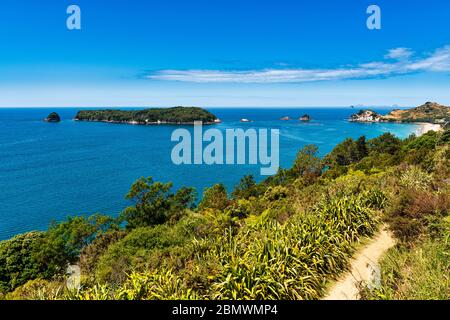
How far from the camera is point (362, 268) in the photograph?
10.2 metres

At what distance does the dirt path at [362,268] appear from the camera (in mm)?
8961

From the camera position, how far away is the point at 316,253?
391 inches

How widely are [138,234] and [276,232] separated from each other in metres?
14.2

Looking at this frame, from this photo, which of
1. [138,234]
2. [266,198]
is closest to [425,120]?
[266,198]

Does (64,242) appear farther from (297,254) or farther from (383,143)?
(383,143)

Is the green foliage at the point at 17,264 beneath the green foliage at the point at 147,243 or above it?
beneath

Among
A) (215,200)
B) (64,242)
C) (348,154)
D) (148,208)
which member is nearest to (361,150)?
(348,154)

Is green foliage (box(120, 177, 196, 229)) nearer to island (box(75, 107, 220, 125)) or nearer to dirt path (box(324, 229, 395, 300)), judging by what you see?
dirt path (box(324, 229, 395, 300))

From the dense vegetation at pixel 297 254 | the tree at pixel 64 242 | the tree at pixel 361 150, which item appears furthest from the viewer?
the tree at pixel 361 150

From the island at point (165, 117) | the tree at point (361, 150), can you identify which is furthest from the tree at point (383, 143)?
the island at point (165, 117)

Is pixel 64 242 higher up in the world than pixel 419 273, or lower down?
lower down

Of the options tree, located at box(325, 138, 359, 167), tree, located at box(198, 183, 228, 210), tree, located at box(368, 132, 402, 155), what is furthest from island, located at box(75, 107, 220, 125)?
tree, located at box(198, 183, 228, 210)

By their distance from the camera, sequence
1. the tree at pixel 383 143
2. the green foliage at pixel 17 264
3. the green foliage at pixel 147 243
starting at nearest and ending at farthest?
the green foliage at pixel 147 243 < the green foliage at pixel 17 264 < the tree at pixel 383 143

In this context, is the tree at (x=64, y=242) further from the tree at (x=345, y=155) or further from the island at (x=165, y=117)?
the island at (x=165, y=117)
